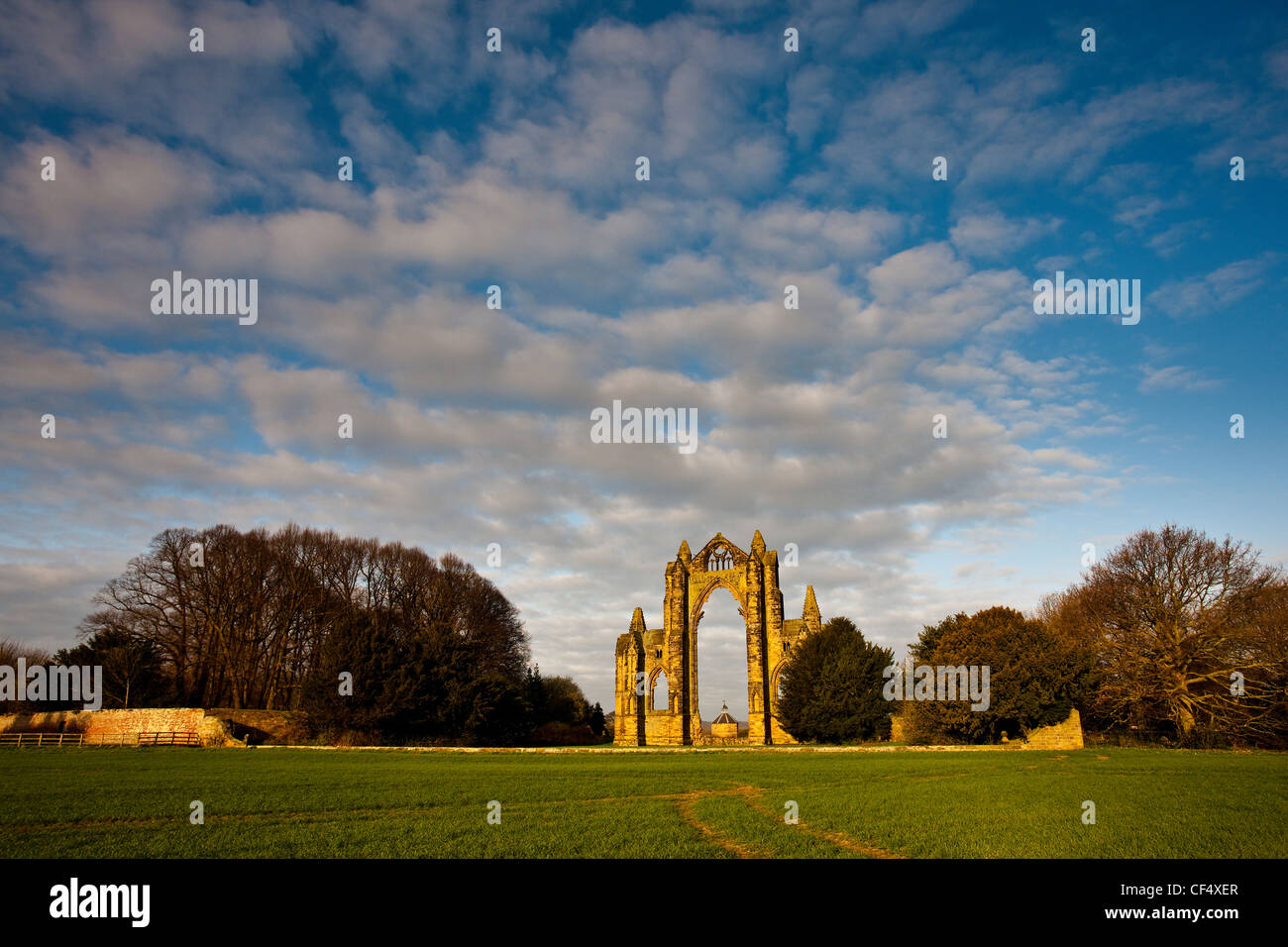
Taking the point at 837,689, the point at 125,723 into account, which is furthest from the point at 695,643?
the point at 125,723

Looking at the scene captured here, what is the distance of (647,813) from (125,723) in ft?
134

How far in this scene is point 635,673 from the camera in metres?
51.6

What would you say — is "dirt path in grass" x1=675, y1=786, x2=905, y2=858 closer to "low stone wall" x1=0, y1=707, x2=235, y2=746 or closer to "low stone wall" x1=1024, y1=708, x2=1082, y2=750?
"low stone wall" x1=1024, y1=708, x2=1082, y2=750

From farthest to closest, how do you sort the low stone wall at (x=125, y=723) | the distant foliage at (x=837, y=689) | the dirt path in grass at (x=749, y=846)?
the distant foliage at (x=837, y=689) < the low stone wall at (x=125, y=723) < the dirt path in grass at (x=749, y=846)

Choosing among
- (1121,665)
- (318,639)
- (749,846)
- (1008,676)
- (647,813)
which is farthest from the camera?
(318,639)

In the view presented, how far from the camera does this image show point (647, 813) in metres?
10.5

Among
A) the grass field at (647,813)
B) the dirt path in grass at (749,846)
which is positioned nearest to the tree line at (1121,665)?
the grass field at (647,813)

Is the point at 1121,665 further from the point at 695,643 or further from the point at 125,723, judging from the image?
the point at 125,723

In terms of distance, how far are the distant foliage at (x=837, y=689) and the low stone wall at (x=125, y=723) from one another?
29.8 metres

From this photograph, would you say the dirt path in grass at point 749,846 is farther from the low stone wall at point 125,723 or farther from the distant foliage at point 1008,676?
the low stone wall at point 125,723

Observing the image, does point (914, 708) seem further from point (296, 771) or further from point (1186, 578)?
point (296, 771)

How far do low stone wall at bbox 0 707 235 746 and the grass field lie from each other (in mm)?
20418

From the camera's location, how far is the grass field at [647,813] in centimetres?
771
